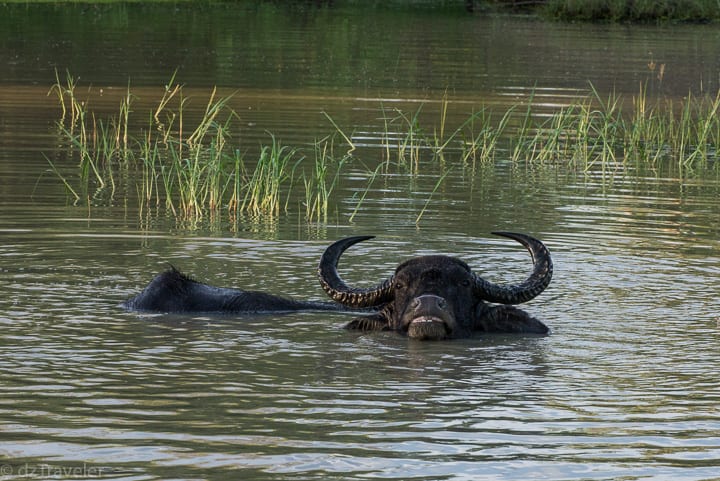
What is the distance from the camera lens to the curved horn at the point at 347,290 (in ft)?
32.2

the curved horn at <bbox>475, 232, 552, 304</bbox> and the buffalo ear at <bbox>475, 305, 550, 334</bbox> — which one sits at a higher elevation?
the curved horn at <bbox>475, 232, 552, 304</bbox>

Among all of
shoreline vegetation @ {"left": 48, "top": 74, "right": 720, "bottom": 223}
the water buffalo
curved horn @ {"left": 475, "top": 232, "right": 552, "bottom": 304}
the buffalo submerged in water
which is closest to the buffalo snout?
the buffalo submerged in water

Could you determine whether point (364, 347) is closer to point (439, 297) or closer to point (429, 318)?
point (429, 318)

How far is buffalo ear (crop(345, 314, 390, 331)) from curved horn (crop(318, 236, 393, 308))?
14 cm

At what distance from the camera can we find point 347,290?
32.4 ft

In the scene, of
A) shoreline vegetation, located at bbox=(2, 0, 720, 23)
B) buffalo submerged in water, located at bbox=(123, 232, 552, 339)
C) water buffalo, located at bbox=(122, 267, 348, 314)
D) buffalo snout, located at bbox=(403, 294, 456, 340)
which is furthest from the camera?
shoreline vegetation, located at bbox=(2, 0, 720, 23)

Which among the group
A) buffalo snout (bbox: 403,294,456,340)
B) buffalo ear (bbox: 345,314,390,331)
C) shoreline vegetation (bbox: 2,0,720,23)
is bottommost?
buffalo ear (bbox: 345,314,390,331)

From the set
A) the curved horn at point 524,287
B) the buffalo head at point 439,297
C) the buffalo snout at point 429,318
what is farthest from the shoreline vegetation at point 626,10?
the buffalo snout at point 429,318

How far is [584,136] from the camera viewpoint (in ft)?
61.9

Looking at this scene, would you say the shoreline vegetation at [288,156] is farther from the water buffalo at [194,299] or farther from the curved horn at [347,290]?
the curved horn at [347,290]

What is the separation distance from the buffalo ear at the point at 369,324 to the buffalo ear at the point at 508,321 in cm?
67

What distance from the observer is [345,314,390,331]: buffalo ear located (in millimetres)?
9750

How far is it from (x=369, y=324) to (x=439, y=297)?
600mm

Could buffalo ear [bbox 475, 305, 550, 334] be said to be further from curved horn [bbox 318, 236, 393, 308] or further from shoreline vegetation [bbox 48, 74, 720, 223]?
shoreline vegetation [bbox 48, 74, 720, 223]
